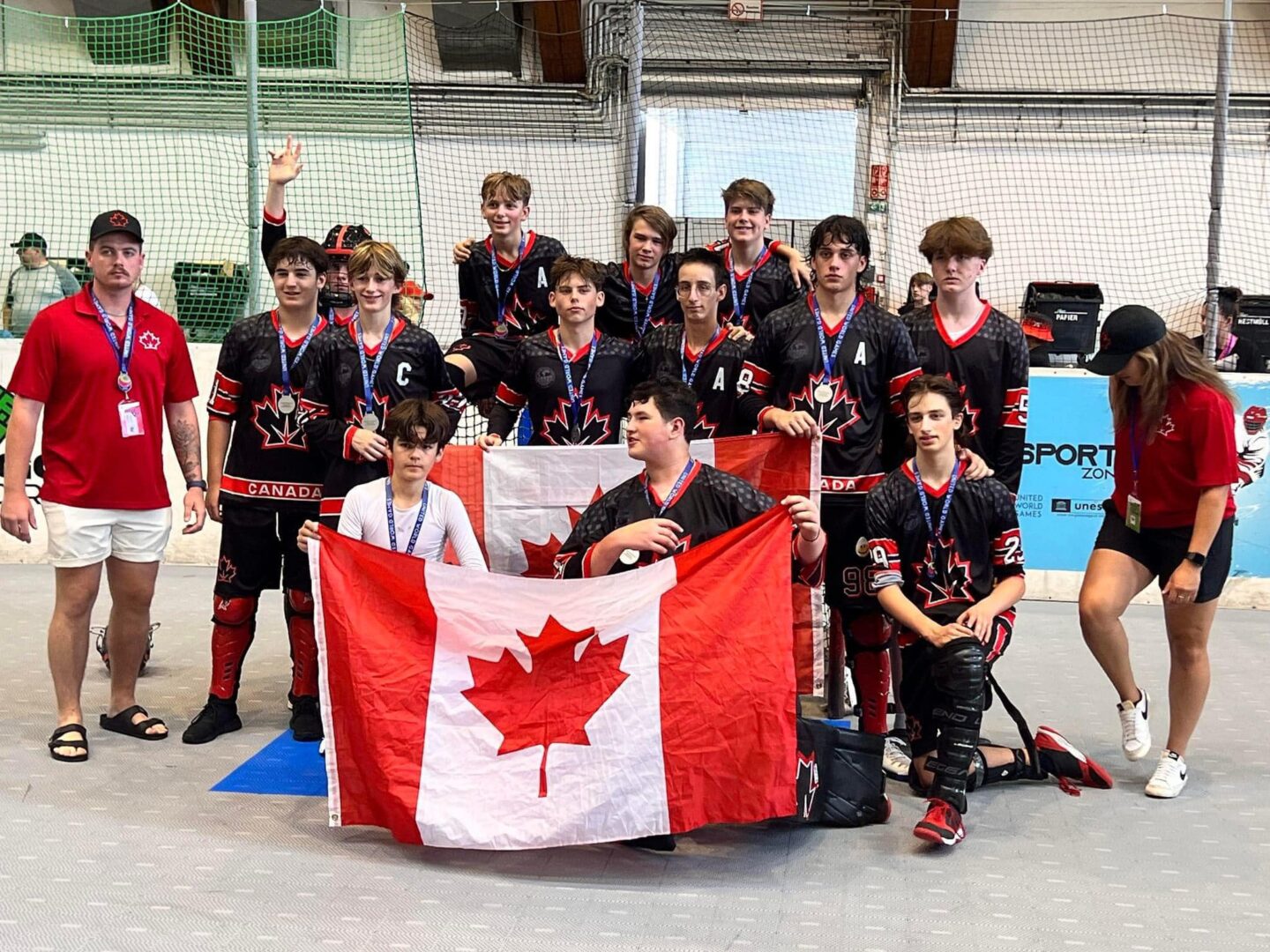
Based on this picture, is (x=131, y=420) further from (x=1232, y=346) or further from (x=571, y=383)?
(x=1232, y=346)

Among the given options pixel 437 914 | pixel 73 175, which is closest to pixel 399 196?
pixel 73 175

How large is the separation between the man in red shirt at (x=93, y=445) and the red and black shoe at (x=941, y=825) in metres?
2.42

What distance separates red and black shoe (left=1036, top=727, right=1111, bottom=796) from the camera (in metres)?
3.96

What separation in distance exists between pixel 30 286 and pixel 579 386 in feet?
19.1

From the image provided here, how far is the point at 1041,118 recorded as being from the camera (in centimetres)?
1051

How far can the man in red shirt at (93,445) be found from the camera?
13.1 feet

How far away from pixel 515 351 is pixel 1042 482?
150 inches

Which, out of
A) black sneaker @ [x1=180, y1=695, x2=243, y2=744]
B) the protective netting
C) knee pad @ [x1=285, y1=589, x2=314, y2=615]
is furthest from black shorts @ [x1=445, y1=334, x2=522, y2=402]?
the protective netting

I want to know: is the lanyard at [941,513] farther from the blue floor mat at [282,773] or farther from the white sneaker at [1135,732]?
the blue floor mat at [282,773]

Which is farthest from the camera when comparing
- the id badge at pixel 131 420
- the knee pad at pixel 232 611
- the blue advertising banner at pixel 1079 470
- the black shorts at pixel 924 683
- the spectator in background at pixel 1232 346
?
the spectator in background at pixel 1232 346

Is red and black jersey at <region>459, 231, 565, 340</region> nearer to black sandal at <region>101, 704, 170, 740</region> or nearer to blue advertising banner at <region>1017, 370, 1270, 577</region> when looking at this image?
black sandal at <region>101, 704, 170, 740</region>

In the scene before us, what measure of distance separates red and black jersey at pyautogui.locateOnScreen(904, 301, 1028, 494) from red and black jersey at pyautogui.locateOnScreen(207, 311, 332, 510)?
6.70 feet

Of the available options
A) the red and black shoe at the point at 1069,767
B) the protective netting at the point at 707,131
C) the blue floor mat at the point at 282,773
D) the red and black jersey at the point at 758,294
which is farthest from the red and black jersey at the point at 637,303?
the protective netting at the point at 707,131

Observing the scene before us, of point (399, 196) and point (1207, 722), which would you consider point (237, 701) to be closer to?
point (1207, 722)
